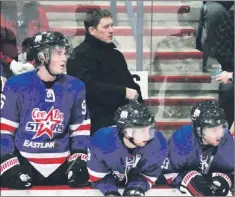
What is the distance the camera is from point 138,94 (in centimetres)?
298

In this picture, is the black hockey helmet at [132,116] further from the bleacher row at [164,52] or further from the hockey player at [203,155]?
the bleacher row at [164,52]

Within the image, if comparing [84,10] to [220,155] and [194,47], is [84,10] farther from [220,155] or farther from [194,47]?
[220,155]

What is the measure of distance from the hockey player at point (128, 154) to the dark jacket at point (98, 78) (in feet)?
0.39

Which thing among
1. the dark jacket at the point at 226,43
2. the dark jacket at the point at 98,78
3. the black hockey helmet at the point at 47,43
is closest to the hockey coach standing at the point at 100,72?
the dark jacket at the point at 98,78

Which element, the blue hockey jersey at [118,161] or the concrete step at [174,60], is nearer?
the blue hockey jersey at [118,161]

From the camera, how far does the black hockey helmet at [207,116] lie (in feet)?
9.11

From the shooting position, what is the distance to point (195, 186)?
2766mm

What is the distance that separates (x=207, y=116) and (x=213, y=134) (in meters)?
0.07

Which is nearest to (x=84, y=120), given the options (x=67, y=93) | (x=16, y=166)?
(x=67, y=93)

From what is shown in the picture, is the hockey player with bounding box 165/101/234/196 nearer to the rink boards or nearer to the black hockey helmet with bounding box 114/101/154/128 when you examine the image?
the rink boards

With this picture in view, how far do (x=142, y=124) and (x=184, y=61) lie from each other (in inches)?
23.4

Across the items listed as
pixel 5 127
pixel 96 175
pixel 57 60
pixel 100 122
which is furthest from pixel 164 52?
pixel 5 127

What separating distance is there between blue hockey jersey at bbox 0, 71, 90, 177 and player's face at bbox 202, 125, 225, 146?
0.46 metres

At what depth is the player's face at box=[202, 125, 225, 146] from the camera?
9.12 feet
